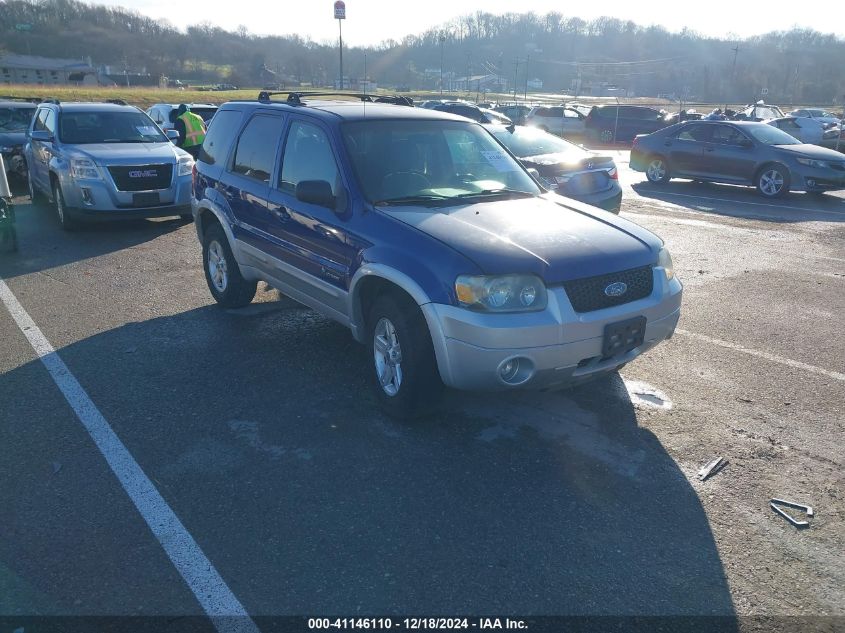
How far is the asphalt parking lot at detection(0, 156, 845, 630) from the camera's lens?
Answer: 280 centimetres

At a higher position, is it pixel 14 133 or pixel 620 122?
pixel 620 122

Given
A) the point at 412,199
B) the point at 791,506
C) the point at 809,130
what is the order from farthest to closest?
the point at 809,130, the point at 412,199, the point at 791,506

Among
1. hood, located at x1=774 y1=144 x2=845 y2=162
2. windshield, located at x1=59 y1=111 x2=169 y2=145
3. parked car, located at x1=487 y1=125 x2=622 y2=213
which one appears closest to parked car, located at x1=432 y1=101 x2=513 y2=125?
hood, located at x1=774 y1=144 x2=845 y2=162

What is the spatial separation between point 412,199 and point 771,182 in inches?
488

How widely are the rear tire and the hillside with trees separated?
270ft

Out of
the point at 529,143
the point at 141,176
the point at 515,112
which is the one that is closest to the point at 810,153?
the point at 529,143

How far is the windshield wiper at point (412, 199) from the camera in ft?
14.4

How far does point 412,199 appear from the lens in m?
4.48

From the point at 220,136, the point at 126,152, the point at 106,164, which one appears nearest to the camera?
the point at 220,136

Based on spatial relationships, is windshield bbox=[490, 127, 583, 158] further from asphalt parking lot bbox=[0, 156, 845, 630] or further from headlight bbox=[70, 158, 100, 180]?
headlight bbox=[70, 158, 100, 180]

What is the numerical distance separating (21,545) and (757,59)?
117 m

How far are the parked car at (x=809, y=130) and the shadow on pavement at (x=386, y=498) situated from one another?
25.7 m

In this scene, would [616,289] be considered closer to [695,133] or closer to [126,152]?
[126,152]

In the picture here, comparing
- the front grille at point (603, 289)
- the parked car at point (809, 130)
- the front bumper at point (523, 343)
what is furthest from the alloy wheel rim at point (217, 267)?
the parked car at point (809, 130)
